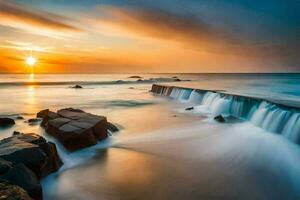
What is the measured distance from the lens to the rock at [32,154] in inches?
199

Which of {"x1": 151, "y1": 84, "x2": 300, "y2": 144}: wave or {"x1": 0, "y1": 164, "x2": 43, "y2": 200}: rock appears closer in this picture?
{"x1": 0, "y1": 164, "x2": 43, "y2": 200}: rock

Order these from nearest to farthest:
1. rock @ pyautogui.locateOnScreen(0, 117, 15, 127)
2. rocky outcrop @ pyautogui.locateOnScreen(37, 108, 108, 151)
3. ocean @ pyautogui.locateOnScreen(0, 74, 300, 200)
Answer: ocean @ pyautogui.locateOnScreen(0, 74, 300, 200) → rocky outcrop @ pyautogui.locateOnScreen(37, 108, 108, 151) → rock @ pyautogui.locateOnScreen(0, 117, 15, 127)

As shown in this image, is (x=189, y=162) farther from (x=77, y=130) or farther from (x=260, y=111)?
(x=260, y=111)

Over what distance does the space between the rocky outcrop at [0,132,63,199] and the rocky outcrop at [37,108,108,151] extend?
1219 millimetres

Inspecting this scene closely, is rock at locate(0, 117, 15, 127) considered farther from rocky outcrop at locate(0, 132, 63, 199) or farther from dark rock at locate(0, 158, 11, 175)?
dark rock at locate(0, 158, 11, 175)

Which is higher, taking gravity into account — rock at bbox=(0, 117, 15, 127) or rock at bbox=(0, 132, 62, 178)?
rock at bbox=(0, 132, 62, 178)

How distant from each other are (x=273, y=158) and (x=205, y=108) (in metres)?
11.1

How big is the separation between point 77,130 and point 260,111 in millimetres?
9043

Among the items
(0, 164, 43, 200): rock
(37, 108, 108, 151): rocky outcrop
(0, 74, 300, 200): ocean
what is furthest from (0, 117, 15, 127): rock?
(0, 164, 43, 200): rock

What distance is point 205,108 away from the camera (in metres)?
18.4

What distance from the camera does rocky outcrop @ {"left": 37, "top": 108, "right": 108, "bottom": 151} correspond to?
302 inches

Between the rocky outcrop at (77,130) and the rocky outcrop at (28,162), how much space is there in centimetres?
122

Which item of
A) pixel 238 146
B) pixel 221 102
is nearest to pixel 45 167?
pixel 238 146

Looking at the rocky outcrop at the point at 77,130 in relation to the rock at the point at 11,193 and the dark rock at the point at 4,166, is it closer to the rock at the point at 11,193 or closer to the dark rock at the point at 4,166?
the dark rock at the point at 4,166
